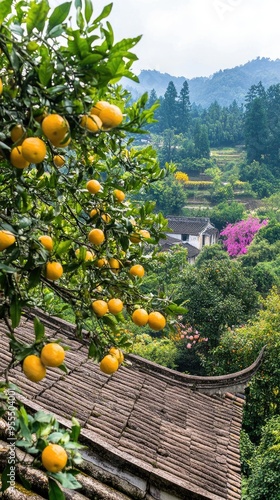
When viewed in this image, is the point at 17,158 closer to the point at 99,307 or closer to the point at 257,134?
the point at 99,307

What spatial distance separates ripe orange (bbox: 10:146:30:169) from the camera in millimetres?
1205

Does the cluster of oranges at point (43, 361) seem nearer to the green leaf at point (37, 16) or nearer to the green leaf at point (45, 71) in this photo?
the green leaf at point (45, 71)

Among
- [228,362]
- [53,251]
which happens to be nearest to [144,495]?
[53,251]

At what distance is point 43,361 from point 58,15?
0.90m

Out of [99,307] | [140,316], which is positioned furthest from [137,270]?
[99,307]

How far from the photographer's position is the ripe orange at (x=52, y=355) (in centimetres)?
134

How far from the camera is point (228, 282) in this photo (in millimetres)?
14266

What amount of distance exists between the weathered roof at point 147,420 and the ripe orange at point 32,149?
4.42 feet

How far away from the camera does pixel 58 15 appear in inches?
44.8

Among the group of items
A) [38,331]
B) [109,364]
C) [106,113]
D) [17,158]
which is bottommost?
[109,364]

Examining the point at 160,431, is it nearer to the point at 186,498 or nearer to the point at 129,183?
the point at 186,498

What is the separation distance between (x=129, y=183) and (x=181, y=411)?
1994 mm

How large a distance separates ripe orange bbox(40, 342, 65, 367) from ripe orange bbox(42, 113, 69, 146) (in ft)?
1.89

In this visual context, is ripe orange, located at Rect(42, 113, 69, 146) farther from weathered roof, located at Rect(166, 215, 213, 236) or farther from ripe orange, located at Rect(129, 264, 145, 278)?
weathered roof, located at Rect(166, 215, 213, 236)
